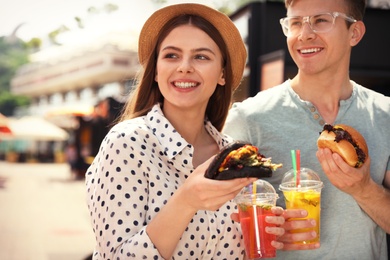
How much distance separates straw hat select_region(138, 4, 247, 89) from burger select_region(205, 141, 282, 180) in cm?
72

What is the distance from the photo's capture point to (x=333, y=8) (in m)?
2.96

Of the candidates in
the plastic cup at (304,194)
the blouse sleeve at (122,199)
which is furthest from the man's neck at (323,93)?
the blouse sleeve at (122,199)

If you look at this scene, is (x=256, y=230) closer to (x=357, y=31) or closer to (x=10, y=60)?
(x=357, y=31)

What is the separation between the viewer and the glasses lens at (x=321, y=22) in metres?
2.92

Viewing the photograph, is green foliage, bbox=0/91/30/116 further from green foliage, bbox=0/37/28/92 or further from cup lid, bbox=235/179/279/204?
cup lid, bbox=235/179/279/204

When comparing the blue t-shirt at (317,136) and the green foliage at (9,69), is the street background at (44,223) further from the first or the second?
the green foliage at (9,69)

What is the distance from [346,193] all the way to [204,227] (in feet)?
2.51

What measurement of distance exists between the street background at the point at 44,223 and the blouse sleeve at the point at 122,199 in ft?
21.6

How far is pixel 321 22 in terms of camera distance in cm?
293

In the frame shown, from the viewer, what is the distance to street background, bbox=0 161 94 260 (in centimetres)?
930

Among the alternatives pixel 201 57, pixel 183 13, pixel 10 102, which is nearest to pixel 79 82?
pixel 10 102

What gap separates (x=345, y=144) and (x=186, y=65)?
731 mm

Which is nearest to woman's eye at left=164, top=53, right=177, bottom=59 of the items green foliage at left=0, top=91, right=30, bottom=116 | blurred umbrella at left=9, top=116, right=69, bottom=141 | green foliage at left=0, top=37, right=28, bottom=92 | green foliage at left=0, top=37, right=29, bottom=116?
blurred umbrella at left=9, top=116, right=69, bottom=141

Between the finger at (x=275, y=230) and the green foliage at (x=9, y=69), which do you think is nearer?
the finger at (x=275, y=230)
